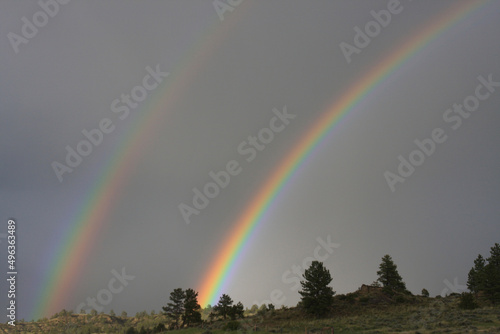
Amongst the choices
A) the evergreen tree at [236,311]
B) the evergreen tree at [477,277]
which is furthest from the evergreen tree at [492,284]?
the evergreen tree at [236,311]

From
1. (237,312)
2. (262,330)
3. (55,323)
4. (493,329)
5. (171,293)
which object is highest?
(55,323)

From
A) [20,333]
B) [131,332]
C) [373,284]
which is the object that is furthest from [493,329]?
[20,333]

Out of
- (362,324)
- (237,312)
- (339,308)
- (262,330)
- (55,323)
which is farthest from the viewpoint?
(55,323)

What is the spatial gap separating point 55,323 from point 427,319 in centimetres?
22388

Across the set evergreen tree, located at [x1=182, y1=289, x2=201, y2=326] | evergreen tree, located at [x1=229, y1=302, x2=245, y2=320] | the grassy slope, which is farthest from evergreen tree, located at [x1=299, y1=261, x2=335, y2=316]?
evergreen tree, located at [x1=182, y1=289, x2=201, y2=326]

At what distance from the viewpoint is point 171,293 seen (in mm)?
72375

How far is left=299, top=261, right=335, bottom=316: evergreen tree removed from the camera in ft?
182

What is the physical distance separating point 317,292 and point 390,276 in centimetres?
2332

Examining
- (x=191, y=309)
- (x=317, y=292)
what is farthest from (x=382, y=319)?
(x=191, y=309)

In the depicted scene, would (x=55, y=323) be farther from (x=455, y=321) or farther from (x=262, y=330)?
(x=455, y=321)

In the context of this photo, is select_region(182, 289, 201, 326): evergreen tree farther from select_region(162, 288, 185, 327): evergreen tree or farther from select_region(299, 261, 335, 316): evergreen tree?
select_region(299, 261, 335, 316): evergreen tree

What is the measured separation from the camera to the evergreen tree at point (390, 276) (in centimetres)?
6900

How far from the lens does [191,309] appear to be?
69938mm

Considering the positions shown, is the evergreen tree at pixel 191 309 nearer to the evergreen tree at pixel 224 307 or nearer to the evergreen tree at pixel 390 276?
the evergreen tree at pixel 224 307
